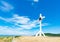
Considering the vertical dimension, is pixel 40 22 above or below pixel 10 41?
above

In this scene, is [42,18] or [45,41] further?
[42,18]

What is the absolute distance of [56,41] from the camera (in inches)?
621

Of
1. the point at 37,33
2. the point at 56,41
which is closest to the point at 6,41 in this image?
the point at 56,41

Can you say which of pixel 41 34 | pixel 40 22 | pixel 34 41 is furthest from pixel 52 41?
pixel 40 22

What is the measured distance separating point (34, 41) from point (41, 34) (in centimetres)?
801

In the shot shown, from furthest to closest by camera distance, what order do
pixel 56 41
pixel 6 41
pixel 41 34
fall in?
pixel 41 34 < pixel 6 41 < pixel 56 41

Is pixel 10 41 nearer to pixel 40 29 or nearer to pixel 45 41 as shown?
pixel 45 41

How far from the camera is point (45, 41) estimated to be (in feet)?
52.4

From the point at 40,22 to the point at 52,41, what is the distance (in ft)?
31.8

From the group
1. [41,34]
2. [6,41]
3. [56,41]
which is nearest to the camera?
[56,41]

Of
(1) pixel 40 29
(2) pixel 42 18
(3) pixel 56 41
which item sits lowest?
(3) pixel 56 41

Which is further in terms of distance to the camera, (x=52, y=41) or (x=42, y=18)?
(x=42, y=18)

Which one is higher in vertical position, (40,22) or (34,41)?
(40,22)

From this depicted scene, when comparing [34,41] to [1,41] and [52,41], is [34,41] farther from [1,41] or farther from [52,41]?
[1,41]
